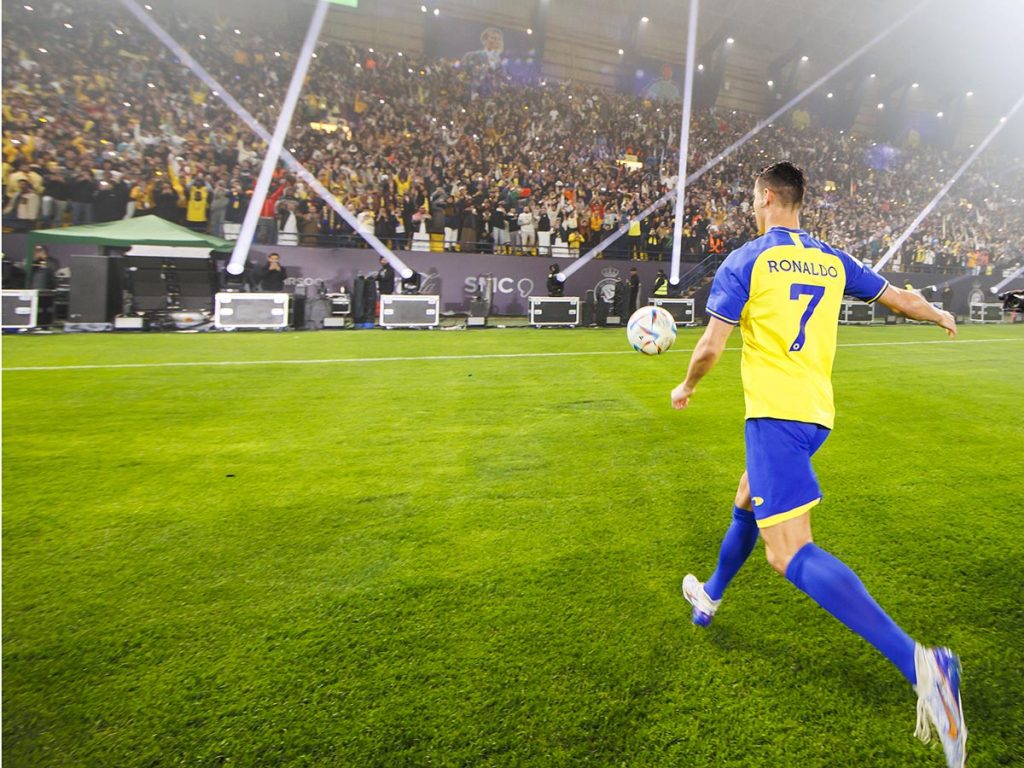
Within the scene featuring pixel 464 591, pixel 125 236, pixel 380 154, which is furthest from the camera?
pixel 380 154

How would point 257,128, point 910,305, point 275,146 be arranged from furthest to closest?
point 257,128 → point 275,146 → point 910,305

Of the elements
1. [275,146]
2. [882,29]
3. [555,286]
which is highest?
[882,29]

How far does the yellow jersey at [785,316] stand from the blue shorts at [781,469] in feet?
0.16

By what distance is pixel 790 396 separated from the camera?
2121 mm

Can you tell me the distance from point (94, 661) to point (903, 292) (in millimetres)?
3973

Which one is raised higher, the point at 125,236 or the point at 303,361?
the point at 125,236

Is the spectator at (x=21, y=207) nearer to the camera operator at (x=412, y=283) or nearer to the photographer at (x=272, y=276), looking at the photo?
the photographer at (x=272, y=276)

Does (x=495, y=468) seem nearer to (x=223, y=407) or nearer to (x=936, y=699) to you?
(x=936, y=699)

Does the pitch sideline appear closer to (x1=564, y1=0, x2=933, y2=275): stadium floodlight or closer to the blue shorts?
the blue shorts

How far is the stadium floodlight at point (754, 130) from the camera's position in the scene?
20.0 metres

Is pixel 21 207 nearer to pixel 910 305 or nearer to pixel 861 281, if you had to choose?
pixel 861 281

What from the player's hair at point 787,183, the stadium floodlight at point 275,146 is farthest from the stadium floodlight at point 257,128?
the player's hair at point 787,183

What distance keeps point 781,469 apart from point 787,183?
1.25 meters

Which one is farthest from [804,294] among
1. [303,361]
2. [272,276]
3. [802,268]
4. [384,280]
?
[272,276]
